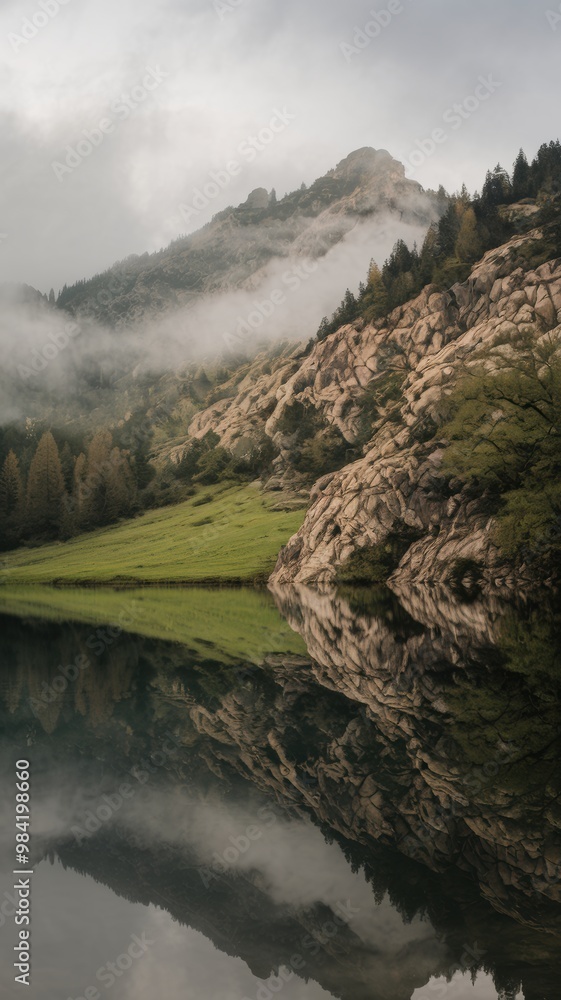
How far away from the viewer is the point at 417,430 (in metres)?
114

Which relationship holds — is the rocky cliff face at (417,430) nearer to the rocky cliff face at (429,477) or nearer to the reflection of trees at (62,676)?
the rocky cliff face at (429,477)

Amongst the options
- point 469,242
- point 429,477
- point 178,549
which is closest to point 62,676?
point 429,477

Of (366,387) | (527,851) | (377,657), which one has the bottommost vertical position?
(377,657)

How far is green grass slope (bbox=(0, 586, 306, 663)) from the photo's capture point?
34531 mm

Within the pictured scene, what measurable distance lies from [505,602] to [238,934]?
162 feet

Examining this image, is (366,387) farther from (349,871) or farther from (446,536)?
(349,871)

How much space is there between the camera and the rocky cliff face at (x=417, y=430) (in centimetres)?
9000

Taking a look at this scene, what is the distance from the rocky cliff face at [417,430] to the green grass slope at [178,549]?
13621mm

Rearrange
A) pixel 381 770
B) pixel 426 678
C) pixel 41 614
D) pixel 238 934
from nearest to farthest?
pixel 238 934, pixel 381 770, pixel 426 678, pixel 41 614

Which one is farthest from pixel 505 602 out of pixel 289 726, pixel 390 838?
pixel 390 838

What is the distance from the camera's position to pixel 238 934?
797cm

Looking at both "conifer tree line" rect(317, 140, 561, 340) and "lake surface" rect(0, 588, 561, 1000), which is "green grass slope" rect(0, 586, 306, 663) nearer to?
"lake surface" rect(0, 588, 561, 1000)

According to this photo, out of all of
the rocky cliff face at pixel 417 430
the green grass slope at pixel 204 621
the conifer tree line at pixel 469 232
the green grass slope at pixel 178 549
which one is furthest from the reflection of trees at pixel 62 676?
the conifer tree line at pixel 469 232

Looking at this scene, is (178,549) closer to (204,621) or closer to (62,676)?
(204,621)
